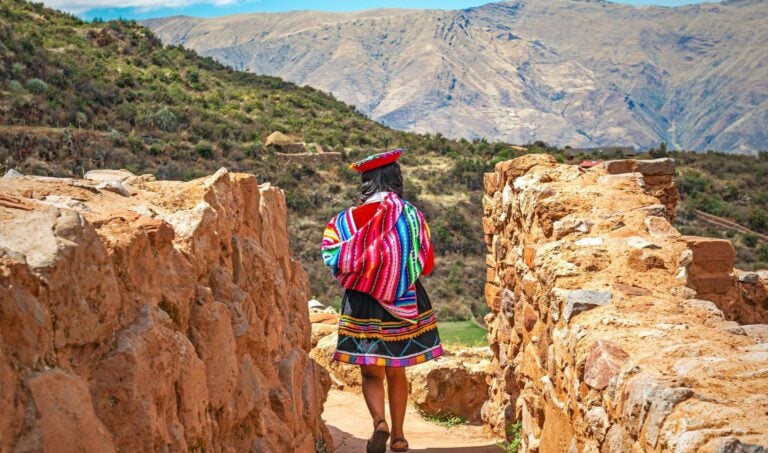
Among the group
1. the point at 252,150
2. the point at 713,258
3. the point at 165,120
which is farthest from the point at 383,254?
the point at 252,150

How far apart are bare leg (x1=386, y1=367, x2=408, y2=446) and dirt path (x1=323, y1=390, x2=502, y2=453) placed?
104 cm

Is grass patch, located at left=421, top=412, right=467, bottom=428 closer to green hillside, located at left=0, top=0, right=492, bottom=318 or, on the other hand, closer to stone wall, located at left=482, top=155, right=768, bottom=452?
stone wall, located at left=482, top=155, right=768, bottom=452

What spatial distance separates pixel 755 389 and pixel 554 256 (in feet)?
7.48

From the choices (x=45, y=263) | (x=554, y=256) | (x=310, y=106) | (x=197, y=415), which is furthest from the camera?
(x=310, y=106)

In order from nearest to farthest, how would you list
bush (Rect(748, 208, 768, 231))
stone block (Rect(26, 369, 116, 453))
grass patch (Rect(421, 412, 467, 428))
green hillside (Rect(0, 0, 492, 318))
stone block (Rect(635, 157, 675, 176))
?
stone block (Rect(26, 369, 116, 453)), stone block (Rect(635, 157, 675, 176)), grass patch (Rect(421, 412, 467, 428)), green hillside (Rect(0, 0, 492, 318)), bush (Rect(748, 208, 768, 231))

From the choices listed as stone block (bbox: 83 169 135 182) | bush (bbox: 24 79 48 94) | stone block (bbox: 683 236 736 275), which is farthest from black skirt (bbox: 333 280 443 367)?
bush (bbox: 24 79 48 94)

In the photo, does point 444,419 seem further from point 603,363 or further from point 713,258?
point 603,363

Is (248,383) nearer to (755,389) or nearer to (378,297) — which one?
(378,297)

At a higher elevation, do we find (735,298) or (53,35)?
(53,35)

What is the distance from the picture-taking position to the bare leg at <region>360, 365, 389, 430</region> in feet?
19.2

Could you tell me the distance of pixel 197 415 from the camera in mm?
3633

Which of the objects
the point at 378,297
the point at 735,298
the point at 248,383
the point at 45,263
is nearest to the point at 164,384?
the point at 45,263

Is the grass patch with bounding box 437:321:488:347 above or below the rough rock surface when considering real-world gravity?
below

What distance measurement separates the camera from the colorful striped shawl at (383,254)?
5.71 meters
